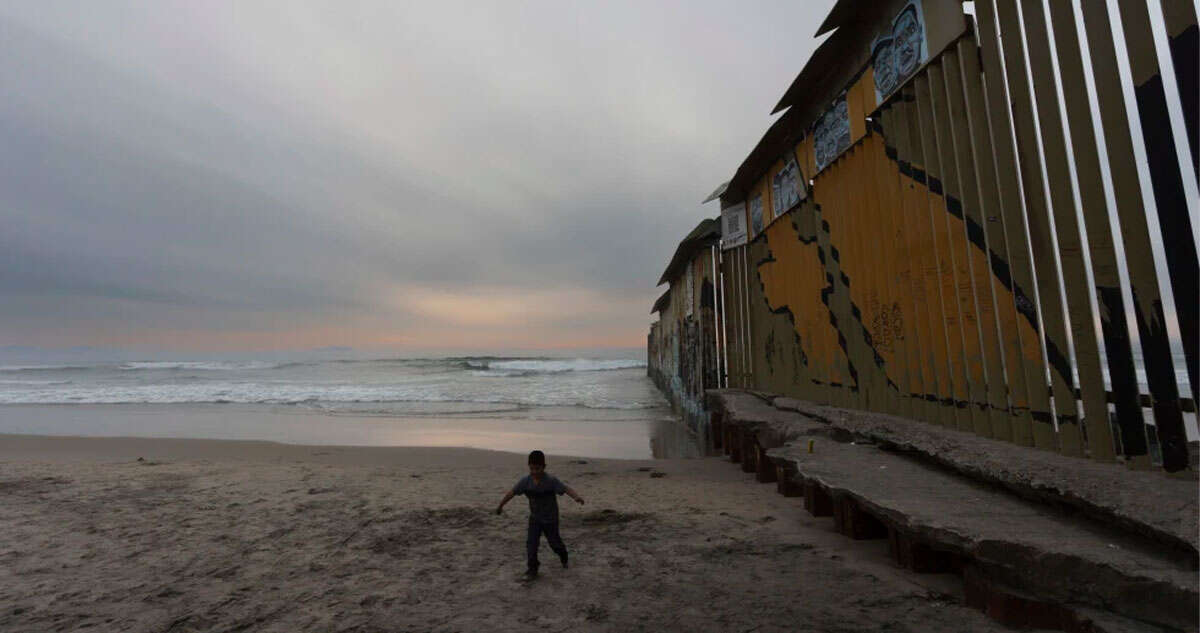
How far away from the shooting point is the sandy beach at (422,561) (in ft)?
12.6

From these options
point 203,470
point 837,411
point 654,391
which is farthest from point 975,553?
point 654,391

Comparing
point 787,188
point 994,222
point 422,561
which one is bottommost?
point 422,561

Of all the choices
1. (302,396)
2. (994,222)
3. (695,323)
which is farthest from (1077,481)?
(302,396)

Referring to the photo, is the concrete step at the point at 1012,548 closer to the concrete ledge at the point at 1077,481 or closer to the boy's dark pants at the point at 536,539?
the concrete ledge at the point at 1077,481

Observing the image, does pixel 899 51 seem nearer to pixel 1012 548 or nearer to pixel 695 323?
pixel 1012 548

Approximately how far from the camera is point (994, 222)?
4.66m

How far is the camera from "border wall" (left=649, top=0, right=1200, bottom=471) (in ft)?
11.5

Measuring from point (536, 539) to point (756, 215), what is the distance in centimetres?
786

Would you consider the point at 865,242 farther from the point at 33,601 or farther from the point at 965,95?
the point at 33,601

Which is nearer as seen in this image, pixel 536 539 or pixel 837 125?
pixel 536 539

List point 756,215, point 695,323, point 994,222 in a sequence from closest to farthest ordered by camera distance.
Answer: point 994,222 < point 756,215 < point 695,323

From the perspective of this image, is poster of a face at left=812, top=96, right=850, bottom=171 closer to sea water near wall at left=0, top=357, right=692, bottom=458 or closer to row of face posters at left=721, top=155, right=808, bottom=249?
row of face posters at left=721, top=155, right=808, bottom=249

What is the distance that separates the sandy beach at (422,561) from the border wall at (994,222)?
1.68 m

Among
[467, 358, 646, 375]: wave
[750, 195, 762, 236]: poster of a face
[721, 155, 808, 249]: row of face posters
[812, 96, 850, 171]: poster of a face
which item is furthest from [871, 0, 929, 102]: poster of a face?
[467, 358, 646, 375]: wave
